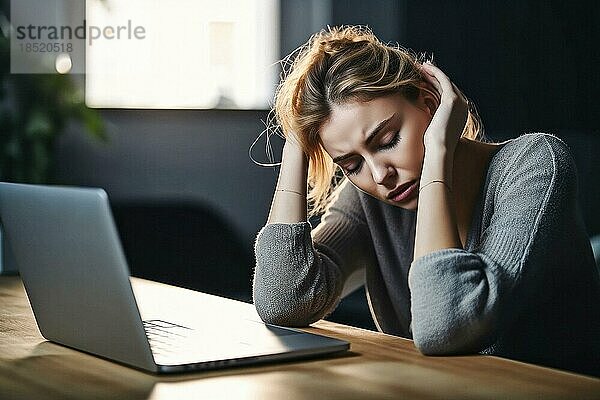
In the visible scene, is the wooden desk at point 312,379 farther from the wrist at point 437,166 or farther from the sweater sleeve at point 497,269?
the wrist at point 437,166

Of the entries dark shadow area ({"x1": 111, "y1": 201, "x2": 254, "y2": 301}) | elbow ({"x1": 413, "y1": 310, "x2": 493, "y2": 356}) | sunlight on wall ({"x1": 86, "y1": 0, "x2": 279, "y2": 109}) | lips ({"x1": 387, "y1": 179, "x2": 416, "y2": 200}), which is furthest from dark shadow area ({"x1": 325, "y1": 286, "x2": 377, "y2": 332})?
elbow ({"x1": 413, "y1": 310, "x2": 493, "y2": 356})

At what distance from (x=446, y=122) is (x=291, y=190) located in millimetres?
297

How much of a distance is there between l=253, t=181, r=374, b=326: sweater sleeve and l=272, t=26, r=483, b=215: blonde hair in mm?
137

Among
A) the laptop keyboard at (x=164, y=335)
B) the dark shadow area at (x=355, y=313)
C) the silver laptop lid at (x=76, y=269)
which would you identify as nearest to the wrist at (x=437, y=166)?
the laptop keyboard at (x=164, y=335)

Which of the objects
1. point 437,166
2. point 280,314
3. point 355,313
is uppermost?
point 437,166

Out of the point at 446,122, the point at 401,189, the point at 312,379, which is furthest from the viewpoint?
the point at 401,189

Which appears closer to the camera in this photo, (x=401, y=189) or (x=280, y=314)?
(x=280, y=314)

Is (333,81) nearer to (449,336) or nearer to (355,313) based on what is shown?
(449,336)

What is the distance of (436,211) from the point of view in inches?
53.6

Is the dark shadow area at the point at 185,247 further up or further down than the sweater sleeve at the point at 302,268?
further down

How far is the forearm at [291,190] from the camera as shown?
161cm

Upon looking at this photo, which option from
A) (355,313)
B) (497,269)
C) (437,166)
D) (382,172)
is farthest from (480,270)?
(355,313)

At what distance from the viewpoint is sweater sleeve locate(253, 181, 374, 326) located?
1.48 metres

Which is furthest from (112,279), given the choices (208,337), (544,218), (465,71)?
(465,71)
